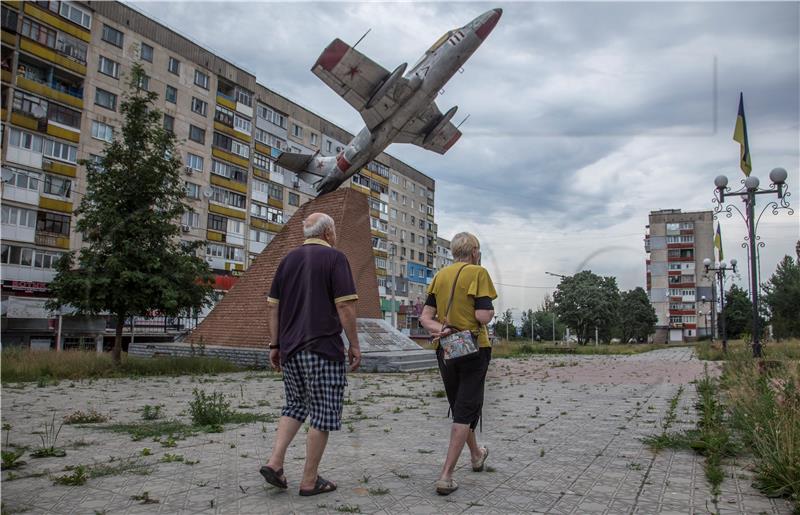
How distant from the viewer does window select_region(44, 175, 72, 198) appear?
3281 cm

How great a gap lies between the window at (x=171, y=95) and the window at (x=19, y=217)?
11.9 m

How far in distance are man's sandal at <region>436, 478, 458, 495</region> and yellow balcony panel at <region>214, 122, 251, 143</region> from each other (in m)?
43.2

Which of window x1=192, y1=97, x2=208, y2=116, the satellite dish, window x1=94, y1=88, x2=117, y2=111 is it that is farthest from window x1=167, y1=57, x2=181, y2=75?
the satellite dish

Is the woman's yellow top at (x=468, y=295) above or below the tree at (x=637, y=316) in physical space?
below

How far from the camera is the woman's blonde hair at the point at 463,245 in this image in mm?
4367

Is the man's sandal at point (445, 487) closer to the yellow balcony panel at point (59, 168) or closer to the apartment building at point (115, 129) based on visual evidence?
the apartment building at point (115, 129)

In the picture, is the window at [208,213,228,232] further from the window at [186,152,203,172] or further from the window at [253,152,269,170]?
the window at [253,152,269,170]

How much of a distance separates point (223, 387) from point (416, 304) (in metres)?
57.8

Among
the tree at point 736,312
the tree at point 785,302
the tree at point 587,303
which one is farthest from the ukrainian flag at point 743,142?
the tree at point 736,312

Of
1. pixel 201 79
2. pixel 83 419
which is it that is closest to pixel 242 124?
pixel 201 79

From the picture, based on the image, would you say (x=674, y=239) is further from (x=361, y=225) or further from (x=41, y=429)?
(x=41, y=429)

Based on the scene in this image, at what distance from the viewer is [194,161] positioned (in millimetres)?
41719

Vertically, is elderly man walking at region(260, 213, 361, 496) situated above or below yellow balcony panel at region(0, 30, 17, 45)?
below

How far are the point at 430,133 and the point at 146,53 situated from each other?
993 inches
